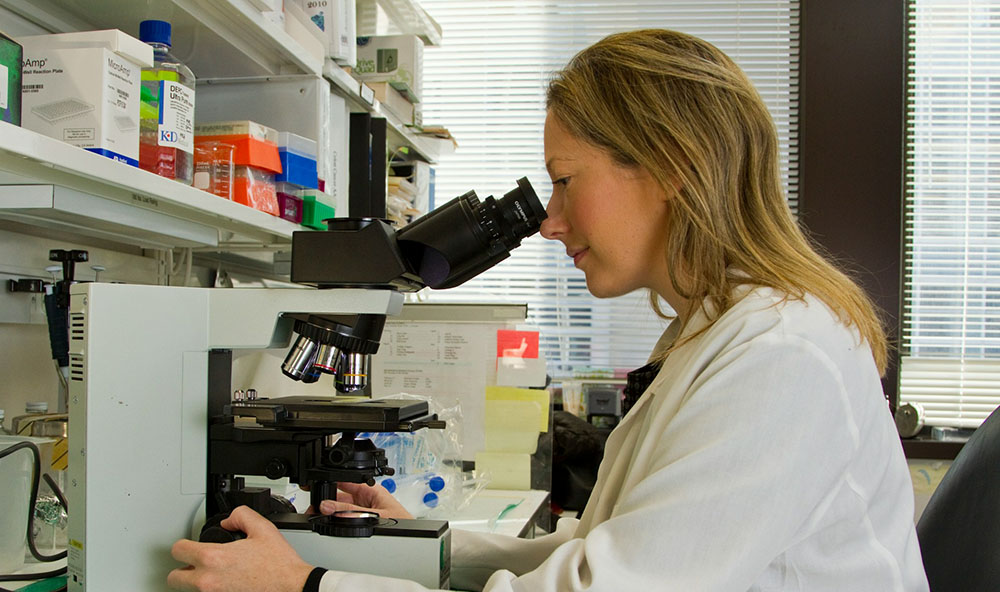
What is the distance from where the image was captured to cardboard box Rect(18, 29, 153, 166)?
932 millimetres

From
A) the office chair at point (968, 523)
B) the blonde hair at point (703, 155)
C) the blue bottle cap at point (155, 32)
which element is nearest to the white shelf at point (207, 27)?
the blue bottle cap at point (155, 32)

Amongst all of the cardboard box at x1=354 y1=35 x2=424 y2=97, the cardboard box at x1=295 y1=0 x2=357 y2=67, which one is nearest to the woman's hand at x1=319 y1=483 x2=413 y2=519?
the cardboard box at x1=295 y1=0 x2=357 y2=67

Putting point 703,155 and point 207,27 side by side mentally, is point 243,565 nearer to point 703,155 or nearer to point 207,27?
point 703,155

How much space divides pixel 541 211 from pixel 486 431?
1.06 meters

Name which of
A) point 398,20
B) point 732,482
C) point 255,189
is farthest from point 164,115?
point 398,20

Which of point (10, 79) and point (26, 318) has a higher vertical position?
point (10, 79)

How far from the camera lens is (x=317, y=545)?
37.3 inches

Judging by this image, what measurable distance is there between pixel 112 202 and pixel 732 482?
0.87 m

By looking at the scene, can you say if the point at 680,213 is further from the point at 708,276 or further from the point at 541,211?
the point at 541,211

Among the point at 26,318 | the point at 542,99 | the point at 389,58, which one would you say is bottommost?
the point at 26,318

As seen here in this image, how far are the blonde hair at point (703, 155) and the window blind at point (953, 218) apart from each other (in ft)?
6.41

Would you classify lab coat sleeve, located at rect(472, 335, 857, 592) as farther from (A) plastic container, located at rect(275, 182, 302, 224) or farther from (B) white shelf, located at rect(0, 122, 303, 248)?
(A) plastic container, located at rect(275, 182, 302, 224)

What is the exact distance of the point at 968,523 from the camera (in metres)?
1.05

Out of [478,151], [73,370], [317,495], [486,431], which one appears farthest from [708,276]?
[478,151]
